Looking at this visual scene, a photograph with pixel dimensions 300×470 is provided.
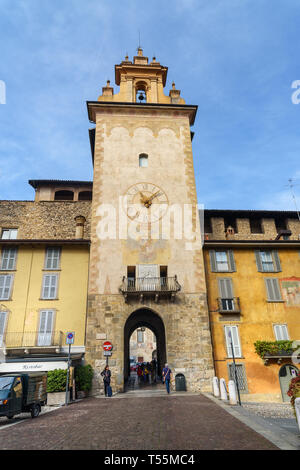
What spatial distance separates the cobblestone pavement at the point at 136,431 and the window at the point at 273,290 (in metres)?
10.6

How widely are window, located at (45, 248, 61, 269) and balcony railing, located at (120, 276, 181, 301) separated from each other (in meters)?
4.69

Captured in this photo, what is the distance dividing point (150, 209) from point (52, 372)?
40.0ft

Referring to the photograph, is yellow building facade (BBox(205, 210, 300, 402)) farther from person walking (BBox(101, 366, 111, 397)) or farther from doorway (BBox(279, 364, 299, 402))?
person walking (BBox(101, 366, 111, 397))

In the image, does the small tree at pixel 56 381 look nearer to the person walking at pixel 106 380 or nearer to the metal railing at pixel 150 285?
the person walking at pixel 106 380

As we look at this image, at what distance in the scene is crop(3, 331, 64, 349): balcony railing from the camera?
17469 mm

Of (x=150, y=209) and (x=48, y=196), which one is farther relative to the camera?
(x=48, y=196)

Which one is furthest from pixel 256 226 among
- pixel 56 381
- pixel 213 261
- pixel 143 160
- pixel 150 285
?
pixel 56 381

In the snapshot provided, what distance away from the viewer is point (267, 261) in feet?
68.6

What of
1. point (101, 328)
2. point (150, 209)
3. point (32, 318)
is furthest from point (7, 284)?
point (150, 209)

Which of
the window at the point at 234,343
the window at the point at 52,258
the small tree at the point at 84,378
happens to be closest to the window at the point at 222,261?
the window at the point at 234,343

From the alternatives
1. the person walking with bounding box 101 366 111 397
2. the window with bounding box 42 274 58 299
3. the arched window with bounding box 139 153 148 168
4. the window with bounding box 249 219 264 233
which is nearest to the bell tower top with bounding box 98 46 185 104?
the arched window with bounding box 139 153 148 168

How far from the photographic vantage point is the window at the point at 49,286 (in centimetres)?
1888

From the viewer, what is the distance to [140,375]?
2552 centimetres
